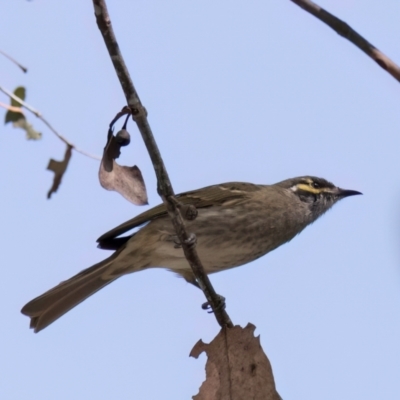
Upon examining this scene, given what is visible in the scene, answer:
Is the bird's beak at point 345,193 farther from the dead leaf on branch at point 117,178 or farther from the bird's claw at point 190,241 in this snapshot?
the dead leaf on branch at point 117,178

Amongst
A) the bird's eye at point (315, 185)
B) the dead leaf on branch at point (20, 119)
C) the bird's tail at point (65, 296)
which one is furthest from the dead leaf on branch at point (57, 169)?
the bird's eye at point (315, 185)

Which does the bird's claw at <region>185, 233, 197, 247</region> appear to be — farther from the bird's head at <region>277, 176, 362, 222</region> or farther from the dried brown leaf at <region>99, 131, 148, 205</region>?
the bird's head at <region>277, 176, 362, 222</region>

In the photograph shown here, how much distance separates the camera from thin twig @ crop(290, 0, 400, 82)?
1.97 metres

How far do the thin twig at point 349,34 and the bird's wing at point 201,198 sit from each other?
12.1ft

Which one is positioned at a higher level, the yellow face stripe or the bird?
the yellow face stripe

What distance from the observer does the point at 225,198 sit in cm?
623

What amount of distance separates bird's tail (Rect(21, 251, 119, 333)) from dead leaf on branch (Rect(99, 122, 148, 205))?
2.15 m

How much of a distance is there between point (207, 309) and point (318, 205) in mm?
2137

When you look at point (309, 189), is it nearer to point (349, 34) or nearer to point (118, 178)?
point (118, 178)

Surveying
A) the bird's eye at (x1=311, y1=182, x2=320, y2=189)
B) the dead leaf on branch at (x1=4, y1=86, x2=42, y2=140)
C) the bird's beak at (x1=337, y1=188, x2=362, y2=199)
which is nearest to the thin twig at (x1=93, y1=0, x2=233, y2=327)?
the dead leaf on branch at (x1=4, y1=86, x2=42, y2=140)

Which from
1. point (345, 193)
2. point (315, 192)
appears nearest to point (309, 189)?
point (315, 192)

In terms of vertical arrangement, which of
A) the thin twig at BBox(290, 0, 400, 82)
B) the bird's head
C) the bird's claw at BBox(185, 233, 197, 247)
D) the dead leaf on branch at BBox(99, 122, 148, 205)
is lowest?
the thin twig at BBox(290, 0, 400, 82)

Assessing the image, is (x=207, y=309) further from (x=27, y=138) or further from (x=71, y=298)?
(x=27, y=138)

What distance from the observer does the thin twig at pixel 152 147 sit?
2.86 m
